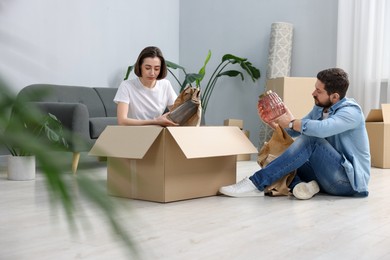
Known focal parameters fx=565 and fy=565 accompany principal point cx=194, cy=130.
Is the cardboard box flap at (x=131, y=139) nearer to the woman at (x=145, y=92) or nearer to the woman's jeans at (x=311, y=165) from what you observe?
the woman at (x=145, y=92)

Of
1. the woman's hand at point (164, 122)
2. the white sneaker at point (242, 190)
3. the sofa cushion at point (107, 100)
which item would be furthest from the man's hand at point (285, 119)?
the sofa cushion at point (107, 100)

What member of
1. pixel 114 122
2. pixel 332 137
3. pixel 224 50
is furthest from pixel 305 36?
pixel 332 137

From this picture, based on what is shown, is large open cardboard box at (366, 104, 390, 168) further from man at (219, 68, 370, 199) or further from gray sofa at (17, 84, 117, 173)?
gray sofa at (17, 84, 117, 173)

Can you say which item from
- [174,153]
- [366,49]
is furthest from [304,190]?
[366,49]

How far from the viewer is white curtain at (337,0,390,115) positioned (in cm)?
538

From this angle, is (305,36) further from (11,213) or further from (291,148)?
(11,213)

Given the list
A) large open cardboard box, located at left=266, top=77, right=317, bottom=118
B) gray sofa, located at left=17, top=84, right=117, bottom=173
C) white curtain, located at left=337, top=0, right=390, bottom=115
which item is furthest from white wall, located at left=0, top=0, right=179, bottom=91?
white curtain, located at left=337, top=0, right=390, bottom=115

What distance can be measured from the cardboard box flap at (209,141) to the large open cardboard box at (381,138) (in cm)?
228

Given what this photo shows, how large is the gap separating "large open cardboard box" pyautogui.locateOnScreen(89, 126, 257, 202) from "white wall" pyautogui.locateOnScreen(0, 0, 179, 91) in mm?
2023

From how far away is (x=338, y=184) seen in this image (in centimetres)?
294

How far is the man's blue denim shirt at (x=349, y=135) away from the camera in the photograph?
274 cm

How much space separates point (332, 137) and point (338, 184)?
Result: 246 millimetres

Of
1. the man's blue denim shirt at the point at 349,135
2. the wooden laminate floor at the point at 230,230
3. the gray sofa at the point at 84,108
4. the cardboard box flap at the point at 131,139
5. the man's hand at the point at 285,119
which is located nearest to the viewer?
the wooden laminate floor at the point at 230,230

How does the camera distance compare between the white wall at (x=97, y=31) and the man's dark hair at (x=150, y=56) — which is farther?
the white wall at (x=97, y=31)
